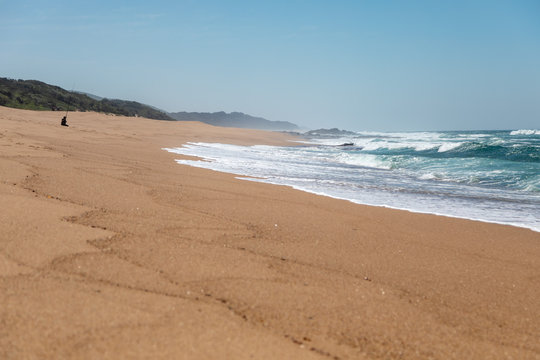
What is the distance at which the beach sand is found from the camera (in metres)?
1.83

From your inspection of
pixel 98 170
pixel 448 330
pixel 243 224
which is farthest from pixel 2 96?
pixel 448 330

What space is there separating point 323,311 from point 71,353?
1183 millimetres

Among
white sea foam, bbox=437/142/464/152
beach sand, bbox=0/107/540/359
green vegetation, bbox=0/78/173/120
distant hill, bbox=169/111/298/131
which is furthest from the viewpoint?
distant hill, bbox=169/111/298/131

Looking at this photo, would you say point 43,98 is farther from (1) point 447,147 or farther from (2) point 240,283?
(2) point 240,283

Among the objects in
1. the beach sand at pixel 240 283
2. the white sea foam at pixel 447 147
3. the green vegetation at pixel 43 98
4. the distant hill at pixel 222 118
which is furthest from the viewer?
the distant hill at pixel 222 118

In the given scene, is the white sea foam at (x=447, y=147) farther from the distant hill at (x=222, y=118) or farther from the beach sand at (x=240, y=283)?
the distant hill at (x=222, y=118)

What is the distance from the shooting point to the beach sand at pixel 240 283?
1826mm

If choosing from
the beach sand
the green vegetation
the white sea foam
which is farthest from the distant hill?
the beach sand

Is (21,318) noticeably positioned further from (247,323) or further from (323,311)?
(323,311)

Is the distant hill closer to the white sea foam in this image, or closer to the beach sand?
the white sea foam

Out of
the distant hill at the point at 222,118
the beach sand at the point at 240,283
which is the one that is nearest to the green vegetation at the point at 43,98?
the beach sand at the point at 240,283

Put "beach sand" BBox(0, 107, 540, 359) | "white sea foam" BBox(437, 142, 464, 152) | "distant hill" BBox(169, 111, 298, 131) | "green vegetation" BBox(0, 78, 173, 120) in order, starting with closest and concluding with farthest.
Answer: "beach sand" BBox(0, 107, 540, 359), "white sea foam" BBox(437, 142, 464, 152), "green vegetation" BBox(0, 78, 173, 120), "distant hill" BBox(169, 111, 298, 131)

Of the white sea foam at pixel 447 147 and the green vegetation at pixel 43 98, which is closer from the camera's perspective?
the white sea foam at pixel 447 147

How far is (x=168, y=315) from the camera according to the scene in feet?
6.47
